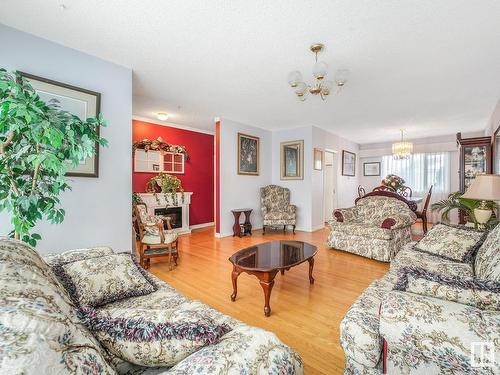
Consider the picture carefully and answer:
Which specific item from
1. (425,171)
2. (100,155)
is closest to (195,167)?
(100,155)

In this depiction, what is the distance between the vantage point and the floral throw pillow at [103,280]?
1345 mm

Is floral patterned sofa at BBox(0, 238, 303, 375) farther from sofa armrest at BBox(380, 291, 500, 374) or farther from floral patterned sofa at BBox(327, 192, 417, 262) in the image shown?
floral patterned sofa at BBox(327, 192, 417, 262)

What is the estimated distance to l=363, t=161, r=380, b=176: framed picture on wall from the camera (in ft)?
25.6

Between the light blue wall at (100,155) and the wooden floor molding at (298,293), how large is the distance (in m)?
0.94

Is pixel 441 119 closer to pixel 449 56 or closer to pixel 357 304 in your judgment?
pixel 449 56

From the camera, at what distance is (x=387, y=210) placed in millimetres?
4191

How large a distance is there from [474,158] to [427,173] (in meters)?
2.55

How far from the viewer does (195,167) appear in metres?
6.03

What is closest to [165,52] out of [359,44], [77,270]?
[359,44]

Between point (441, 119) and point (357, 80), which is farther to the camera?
point (441, 119)

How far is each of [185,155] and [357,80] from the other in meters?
3.88

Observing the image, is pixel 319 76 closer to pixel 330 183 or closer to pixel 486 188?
pixel 486 188

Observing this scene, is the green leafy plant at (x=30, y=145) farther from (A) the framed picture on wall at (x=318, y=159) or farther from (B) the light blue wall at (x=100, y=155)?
(A) the framed picture on wall at (x=318, y=159)

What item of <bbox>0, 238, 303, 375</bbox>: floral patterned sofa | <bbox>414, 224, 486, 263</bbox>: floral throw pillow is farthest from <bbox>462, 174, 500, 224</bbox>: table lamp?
<bbox>0, 238, 303, 375</bbox>: floral patterned sofa
